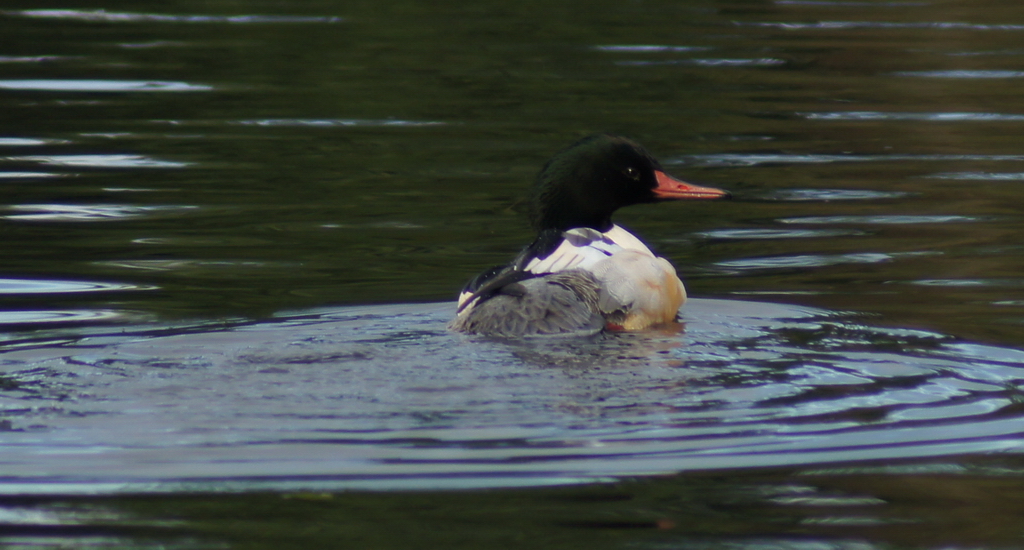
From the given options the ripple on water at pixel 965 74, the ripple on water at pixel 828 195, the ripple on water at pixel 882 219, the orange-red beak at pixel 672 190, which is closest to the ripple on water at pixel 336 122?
the ripple on water at pixel 828 195

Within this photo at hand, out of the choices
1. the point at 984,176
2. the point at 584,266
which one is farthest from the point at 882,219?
the point at 584,266

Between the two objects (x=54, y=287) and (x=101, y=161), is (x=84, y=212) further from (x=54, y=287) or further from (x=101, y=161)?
(x=54, y=287)

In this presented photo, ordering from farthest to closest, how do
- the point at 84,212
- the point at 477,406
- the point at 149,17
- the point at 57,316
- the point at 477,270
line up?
the point at 149,17 < the point at 84,212 < the point at 477,270 < the point at 57,316 < the point at 477,406

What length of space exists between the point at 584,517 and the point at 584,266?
9.42ft

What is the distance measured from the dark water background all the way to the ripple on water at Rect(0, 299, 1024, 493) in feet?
0.06

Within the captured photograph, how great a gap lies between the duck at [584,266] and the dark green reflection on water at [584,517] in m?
2.15

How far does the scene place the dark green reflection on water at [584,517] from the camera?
4566 millimetres

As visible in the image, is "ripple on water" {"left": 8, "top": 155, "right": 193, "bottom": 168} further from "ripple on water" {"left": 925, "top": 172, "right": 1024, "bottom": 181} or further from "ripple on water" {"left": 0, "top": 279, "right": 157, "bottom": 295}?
"ripple on water" {"left": 925, "top": 172, "right": 1024, "bottom": 181}

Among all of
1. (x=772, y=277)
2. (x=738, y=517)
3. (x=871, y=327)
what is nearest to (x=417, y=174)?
(x=772, y=277)

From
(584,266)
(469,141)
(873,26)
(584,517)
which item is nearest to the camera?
(584,517)

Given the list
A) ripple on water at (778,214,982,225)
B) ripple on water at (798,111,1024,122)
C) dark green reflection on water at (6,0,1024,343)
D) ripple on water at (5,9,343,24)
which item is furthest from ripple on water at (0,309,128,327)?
ripple on water at (5,9,343,24)

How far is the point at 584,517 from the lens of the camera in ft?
15.4

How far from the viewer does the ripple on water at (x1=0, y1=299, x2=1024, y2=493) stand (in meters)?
5.04

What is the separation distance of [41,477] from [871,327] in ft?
12.9
